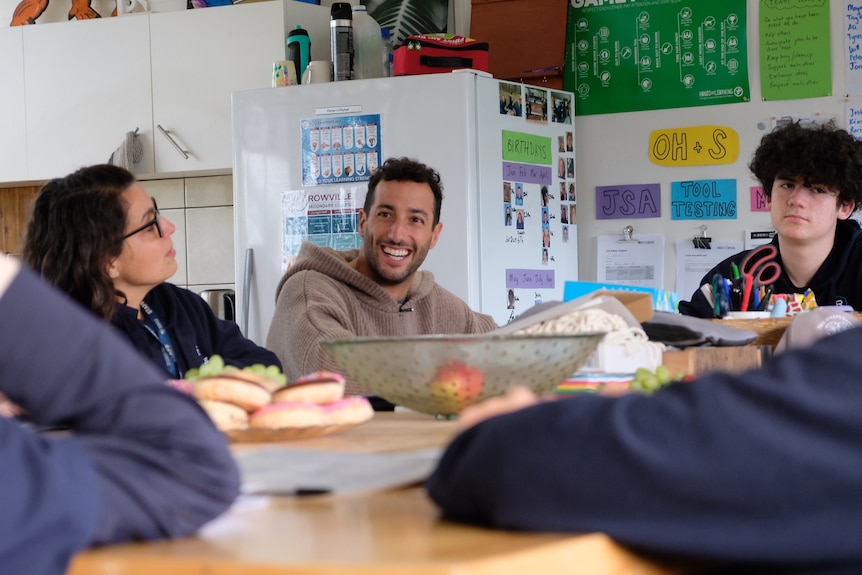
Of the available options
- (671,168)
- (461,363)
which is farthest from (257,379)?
(671,168)

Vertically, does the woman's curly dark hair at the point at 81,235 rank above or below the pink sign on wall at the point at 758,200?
below

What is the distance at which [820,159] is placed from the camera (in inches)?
109

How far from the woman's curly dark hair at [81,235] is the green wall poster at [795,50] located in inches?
99.4

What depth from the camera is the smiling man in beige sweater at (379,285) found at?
2.28 meters

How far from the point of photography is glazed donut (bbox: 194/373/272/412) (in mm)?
1062

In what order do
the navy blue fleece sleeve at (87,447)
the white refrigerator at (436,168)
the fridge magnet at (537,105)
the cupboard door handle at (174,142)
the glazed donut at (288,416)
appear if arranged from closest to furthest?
the navy blue fleece sleeve at (87,447) < the glazed donut at (288,416) < the white refrigerator at (436,168) < the fridge magnet at (537,105) < the cupboard door handle at (174,142)

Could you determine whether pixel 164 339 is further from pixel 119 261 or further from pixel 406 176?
pixel 406 176

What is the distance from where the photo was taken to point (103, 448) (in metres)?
0.56

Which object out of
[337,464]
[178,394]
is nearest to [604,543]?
[178,394]

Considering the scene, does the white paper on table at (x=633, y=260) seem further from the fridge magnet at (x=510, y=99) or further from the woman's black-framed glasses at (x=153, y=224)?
the woman's black-framed glasses at (x=153, y=224)

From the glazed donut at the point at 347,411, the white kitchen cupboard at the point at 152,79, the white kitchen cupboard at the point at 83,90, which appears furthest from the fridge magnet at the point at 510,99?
the glazed donut at the point at 347,411

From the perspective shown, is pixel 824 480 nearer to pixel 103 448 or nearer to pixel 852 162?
pixel 103 448

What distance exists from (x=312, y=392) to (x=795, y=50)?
3.13 meters

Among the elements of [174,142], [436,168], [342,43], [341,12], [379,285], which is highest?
[341,12]
